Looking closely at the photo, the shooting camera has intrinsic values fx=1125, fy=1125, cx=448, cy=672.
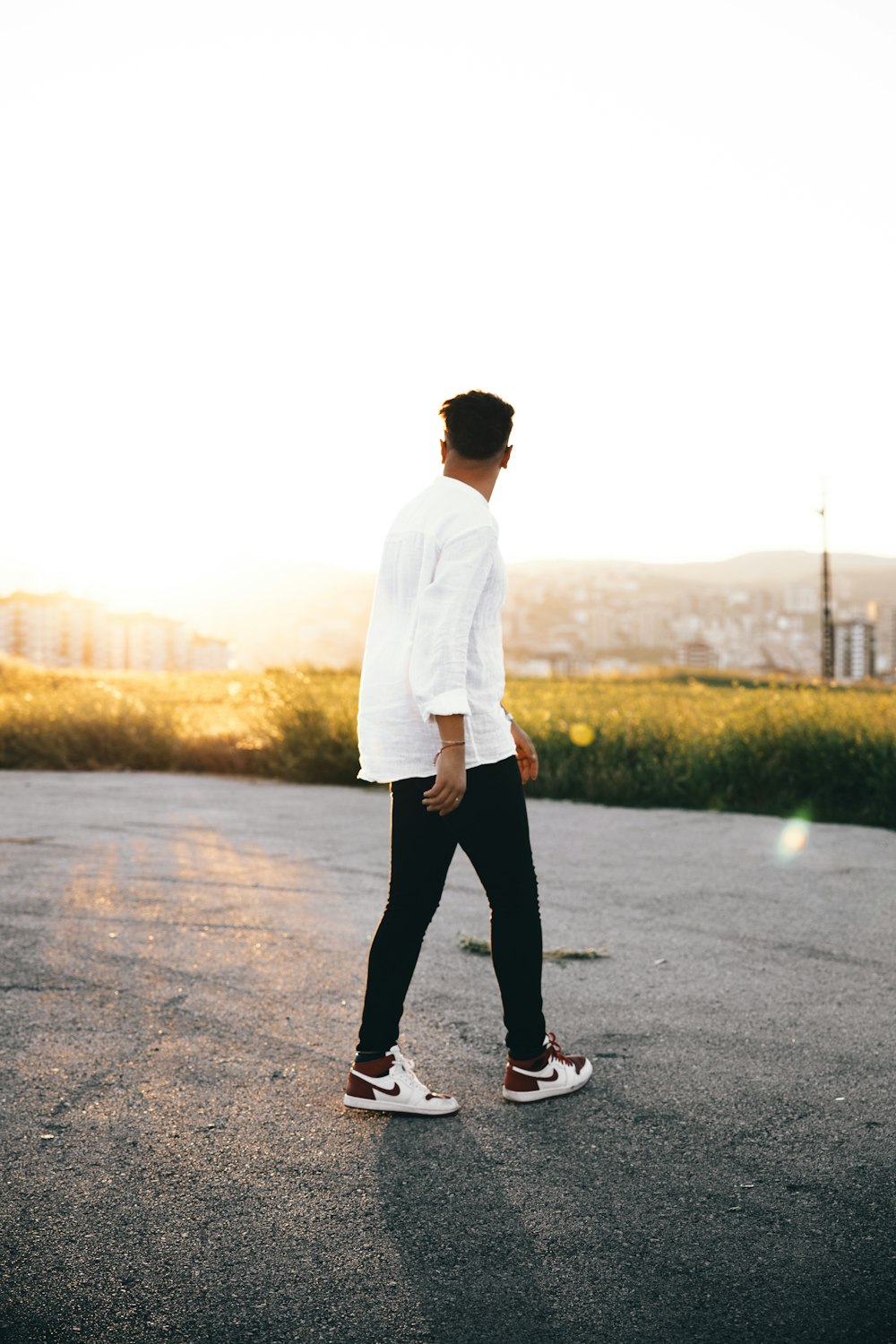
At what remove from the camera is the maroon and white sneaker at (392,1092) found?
310cm

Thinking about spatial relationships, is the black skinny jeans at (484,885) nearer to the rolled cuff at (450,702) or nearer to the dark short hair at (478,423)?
the rolled cuff at (450,702)

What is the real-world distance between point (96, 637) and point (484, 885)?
489ft

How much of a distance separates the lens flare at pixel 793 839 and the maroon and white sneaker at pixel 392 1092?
4831mm

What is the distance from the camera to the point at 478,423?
3.02m

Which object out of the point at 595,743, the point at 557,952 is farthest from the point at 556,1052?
the point at 595,743

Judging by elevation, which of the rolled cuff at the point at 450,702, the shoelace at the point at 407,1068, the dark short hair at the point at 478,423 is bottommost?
the shoelace at the point at 407,1068

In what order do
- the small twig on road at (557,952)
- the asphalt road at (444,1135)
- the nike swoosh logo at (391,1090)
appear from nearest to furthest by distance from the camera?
the asphalt road at (444,1135), the nike swoosh logo at (391,1090), the small twig on road at (557,952)

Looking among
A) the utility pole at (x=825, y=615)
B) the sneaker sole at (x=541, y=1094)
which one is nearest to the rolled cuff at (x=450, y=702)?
the sneaker sole at (x=541, y=1094)

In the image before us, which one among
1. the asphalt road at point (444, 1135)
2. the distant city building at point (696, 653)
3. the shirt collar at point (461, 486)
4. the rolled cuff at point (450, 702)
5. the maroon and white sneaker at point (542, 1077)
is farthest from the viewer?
the distant city building at point (696, 653)

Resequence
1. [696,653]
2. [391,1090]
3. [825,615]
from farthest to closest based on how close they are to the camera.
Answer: [696,653]
[825,615]
[391,1090]

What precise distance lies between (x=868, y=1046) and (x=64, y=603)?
14642 cm

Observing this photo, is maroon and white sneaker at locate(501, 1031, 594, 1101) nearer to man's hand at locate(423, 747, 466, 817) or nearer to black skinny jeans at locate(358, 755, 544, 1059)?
black skinny jeans at locate(358, 755, 544, 1059)

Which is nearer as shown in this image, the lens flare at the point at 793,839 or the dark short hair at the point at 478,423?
the dark short hair at the point at 478,423

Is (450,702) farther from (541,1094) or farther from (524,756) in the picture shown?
(541,1094)
